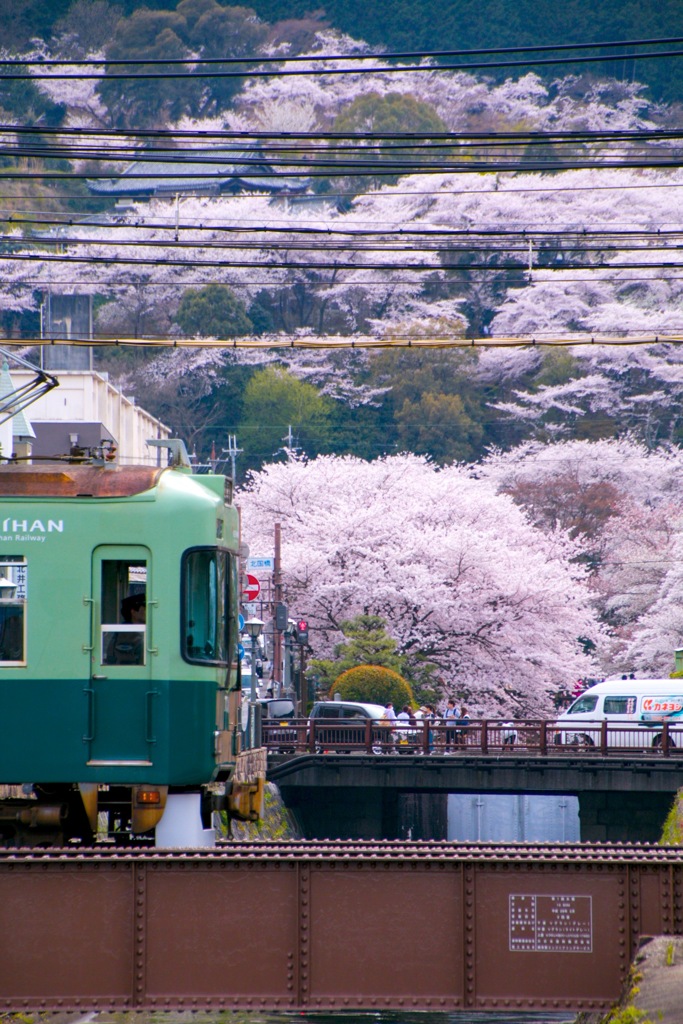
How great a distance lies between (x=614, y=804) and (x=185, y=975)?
18418mm

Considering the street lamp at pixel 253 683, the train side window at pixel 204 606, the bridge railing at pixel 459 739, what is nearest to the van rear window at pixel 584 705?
the bridge railing at pixel 459 739

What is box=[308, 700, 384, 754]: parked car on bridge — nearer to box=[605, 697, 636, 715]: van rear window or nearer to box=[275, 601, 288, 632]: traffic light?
box=[275, 601, 288, 632]: traffic light

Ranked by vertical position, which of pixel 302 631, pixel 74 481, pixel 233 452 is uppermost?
pixel 233 452

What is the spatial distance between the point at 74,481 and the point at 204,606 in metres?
1.43

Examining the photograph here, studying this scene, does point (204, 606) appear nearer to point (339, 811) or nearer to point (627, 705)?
point (339, 811)

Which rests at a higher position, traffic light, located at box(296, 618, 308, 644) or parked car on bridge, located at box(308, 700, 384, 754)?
traffic light, located at box(296, 618, 308, 644)

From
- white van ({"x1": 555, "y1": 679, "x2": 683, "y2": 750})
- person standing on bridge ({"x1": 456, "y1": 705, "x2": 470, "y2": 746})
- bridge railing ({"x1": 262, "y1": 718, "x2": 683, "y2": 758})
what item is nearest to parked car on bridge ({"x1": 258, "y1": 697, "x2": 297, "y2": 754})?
bridge railing ({"x1": 262, "y1": 718, "x2": 683, "y2": 758})

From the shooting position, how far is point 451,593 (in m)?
34.4

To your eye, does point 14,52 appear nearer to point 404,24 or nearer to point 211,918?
point 404,24

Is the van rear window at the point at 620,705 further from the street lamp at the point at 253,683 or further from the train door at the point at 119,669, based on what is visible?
the train door at the point at 119,669

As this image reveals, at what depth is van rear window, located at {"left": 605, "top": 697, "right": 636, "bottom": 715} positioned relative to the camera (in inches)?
1120

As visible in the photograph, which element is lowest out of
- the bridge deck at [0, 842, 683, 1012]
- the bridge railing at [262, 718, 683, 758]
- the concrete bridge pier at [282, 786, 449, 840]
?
the concrete bridge pier at [282, 786, 449, 840]

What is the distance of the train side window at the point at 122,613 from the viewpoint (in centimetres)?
972

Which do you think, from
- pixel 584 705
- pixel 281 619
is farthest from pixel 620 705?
pixel 281 619
